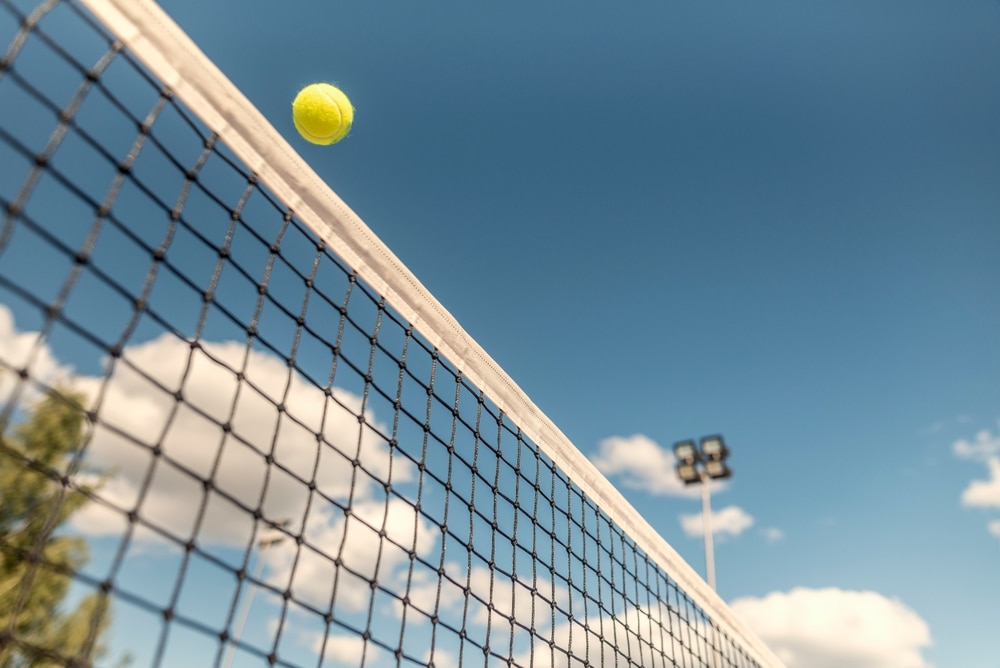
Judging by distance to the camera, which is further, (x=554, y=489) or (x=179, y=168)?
(x=554, y=489)

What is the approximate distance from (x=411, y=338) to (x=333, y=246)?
74 cm

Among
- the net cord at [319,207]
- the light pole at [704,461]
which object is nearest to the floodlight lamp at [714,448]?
the light pole at [704,461]

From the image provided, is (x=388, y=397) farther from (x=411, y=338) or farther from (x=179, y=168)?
(x=179, y=168)

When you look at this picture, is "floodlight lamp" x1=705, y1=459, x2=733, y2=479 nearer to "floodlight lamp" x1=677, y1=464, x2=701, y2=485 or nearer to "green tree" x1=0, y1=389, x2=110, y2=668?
"floodlight lamp" x1=677, y1=464, x2=701, y2=485

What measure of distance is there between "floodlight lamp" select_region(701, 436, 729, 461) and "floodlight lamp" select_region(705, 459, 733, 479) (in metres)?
0.10

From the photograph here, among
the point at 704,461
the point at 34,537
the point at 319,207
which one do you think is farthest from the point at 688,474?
the point at 319,207

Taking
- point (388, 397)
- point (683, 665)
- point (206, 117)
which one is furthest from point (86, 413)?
point (683, 665)

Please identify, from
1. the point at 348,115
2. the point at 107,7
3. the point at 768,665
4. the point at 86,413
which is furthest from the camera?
the point at 768,665

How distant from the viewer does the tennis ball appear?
4.47 meters

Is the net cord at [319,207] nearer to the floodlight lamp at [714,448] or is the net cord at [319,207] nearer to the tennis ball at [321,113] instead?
the tennis ball at [321,113]

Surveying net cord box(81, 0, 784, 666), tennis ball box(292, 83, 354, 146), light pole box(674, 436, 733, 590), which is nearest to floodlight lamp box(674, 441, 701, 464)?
light pole box(674, 436, 733, 590)

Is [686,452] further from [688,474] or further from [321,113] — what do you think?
[321,113]

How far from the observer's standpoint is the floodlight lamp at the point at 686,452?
51.3 feet

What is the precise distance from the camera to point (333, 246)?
11.1ft
